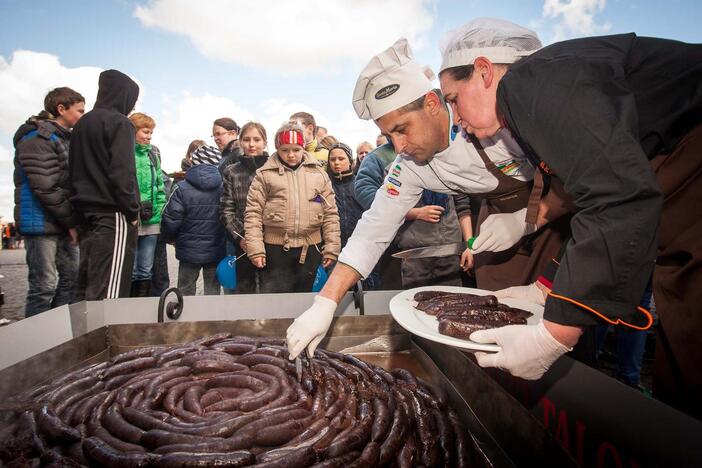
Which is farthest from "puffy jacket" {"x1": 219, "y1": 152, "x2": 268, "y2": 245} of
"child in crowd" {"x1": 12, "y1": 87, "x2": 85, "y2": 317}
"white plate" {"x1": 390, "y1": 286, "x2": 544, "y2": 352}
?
"white plate" {"x1": 390, "y1": 286, "x2": 544, "y2": 352}

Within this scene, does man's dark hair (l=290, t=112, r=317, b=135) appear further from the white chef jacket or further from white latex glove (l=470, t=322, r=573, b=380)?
white latex glove (l=470, t=322, r=573, b=380)

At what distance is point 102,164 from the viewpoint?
4.01 meters

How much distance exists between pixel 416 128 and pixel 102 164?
327 cm

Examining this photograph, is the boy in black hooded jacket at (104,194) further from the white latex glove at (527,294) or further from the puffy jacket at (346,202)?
the white latex glove at (527,294)

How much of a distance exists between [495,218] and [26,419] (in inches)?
114

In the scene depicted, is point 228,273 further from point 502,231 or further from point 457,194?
point 502,231

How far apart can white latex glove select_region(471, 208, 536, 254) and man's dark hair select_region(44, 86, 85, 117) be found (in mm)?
4751

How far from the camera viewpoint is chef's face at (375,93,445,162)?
251 centimetres

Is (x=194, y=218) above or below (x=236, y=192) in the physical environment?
below

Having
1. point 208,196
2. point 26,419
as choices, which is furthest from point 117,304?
point 208,196

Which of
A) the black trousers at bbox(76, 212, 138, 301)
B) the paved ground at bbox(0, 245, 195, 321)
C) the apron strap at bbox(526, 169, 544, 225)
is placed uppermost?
the apron strap at bbox(526, 169, 544, 225)

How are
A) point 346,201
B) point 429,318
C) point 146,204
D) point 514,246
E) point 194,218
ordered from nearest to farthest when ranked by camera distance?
point 429,318
point 514,246
point 146,204
point 194,218
point 346,201

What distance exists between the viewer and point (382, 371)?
90.2 inches

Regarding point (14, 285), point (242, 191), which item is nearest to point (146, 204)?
point (242, 191)
